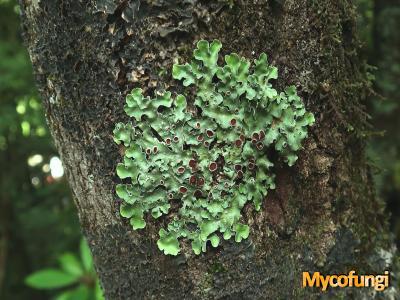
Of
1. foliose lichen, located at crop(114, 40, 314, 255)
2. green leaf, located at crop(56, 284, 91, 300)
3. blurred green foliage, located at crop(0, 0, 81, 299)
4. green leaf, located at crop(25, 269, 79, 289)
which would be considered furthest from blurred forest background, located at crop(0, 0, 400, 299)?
foliose lichen, located at crop(114, 40, 314, 255)

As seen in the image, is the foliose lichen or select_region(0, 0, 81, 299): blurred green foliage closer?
the foliose lichen

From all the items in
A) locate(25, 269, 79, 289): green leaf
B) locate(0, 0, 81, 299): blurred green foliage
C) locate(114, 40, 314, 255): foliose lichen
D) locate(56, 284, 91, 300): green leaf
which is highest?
locate(0, 0, 81, 299): blurred green foliage

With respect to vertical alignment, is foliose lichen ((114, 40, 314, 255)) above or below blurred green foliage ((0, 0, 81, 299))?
below

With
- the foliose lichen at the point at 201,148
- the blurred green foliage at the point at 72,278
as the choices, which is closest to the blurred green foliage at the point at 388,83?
the blurred green foliage at the point at 72,278

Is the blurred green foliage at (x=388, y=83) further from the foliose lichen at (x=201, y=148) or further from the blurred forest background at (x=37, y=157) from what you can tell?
the foliose lichen at (x=201, y=148)

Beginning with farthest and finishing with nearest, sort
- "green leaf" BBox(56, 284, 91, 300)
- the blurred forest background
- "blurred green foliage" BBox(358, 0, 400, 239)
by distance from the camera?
"blurred green foliage" BBox(358, 0, 400, 239) → the blurred forest background → "green leaf" BBox(56, 284, 91, 300)

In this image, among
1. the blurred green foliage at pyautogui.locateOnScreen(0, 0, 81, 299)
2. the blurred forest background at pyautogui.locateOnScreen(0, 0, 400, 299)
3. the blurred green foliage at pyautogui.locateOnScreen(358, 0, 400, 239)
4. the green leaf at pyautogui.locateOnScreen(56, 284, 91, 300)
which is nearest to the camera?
the green leaf at pyautogui.locateOnScreen(56, 284, 91, 300)

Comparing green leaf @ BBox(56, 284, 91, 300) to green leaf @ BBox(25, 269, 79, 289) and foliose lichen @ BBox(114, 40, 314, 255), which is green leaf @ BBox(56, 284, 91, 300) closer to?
green leaf @ BBox(25, 269, 79, 289)
